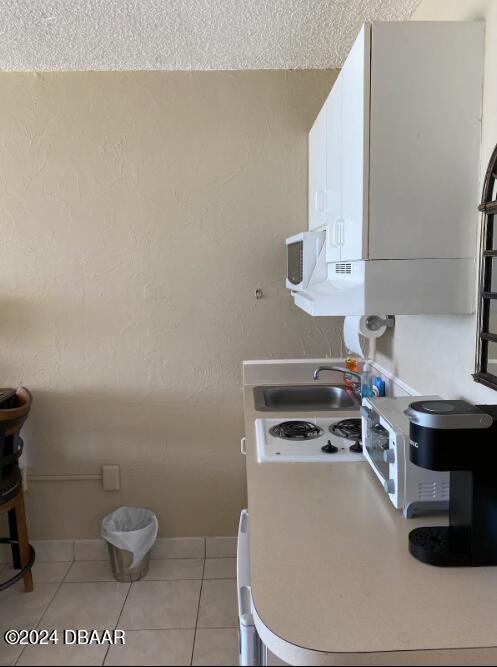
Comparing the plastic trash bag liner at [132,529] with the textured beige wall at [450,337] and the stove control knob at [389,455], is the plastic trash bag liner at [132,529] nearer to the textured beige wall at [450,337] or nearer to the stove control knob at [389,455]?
the textured beige wall at [450,337]

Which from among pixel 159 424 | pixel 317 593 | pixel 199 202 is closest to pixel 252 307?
pixel 199 202

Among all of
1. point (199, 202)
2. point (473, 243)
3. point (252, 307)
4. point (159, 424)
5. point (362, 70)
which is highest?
point (362, 70)

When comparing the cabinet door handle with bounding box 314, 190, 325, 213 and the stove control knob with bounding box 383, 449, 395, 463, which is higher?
the cabinet door handle with bounding box 314, 190, 325, 213

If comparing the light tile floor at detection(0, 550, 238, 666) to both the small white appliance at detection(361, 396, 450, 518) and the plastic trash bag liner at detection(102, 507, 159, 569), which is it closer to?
the plastic trash bag liner at detection(102, 507, 159, 569)

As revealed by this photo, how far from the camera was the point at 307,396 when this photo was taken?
2.67m

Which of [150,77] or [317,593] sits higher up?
[150,77]

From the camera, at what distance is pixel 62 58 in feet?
7.95

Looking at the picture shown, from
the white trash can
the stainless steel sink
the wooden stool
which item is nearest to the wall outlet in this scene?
the white trash can

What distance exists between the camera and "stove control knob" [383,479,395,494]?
56.6 inches

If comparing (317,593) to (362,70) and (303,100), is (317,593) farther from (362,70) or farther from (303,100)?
(303,100)

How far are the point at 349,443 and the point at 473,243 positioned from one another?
78cm

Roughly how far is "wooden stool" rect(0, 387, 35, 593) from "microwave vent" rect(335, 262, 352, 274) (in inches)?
57.9

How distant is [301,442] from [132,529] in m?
1.30

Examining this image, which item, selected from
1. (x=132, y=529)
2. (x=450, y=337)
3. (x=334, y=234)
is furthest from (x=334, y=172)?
(x=132, y=529)
